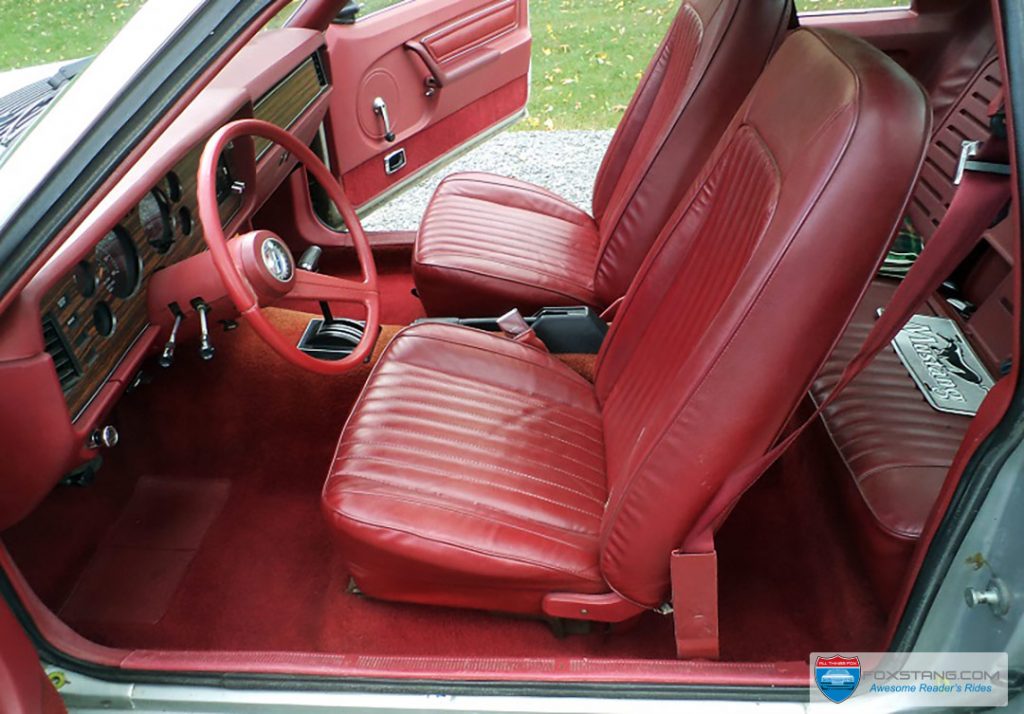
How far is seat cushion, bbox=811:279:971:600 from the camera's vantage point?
1266 mm

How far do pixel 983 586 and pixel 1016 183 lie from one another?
501 millimetres

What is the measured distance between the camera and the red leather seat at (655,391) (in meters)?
0.92

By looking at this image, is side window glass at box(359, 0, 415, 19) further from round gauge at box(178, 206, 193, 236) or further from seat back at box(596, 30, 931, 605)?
seat back at box(596, 30, 931, 605)

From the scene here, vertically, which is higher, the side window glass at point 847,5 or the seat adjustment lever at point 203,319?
the side window glass at point 847,5

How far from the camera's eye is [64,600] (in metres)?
1.66

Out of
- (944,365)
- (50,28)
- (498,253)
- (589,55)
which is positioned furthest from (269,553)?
(589,55)

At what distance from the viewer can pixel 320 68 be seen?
2.24 metres

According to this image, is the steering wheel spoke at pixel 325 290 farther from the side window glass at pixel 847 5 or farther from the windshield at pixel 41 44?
the side window glass at pixel 847 5

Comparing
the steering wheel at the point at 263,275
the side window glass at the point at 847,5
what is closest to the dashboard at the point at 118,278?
the steering wheel at the point at 263,275

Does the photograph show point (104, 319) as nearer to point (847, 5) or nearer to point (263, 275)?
point (263, 275)

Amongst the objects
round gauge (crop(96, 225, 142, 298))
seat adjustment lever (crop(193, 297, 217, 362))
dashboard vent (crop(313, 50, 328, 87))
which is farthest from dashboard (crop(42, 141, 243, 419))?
dashboard vent (crop(313, 50, 328, 87))

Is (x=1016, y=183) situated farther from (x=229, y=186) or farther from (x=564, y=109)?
(x=564, y=109)

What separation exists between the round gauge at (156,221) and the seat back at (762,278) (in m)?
0.96

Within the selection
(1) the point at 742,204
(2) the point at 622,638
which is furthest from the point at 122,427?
(1) the point at 742,204
